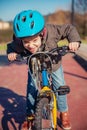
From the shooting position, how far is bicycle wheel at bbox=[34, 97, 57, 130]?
125 inches

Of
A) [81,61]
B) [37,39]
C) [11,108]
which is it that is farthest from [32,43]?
[81,61]

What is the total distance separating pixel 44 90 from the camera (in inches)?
130

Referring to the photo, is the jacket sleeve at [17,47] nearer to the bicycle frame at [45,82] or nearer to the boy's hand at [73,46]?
the bicycle frame at [45,82]

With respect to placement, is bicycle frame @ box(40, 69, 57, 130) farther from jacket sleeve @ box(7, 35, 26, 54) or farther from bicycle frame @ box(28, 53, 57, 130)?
jacket sleeve @ box(7, 35, 26, 54)

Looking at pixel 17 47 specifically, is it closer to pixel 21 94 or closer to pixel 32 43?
pixel 32 43

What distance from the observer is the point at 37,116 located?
3.19m

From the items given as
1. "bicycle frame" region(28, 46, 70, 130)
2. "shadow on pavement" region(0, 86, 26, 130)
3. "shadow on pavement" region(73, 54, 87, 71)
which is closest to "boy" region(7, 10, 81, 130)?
"bicycle frame" region(28, 46, 70, 130)

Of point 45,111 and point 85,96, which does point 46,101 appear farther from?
point 85,96

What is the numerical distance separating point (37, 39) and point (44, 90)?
1.84 feet

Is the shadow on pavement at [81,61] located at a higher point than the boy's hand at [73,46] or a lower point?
lower

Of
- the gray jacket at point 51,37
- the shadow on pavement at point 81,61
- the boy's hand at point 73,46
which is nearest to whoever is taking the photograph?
the boy's hand at point 73,46

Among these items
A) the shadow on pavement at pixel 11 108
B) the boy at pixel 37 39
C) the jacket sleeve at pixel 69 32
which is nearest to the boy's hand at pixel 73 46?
the boy at pixel 37 39

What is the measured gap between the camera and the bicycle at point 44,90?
323 cm

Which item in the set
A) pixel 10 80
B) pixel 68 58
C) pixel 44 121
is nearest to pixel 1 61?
pixel 68 58
